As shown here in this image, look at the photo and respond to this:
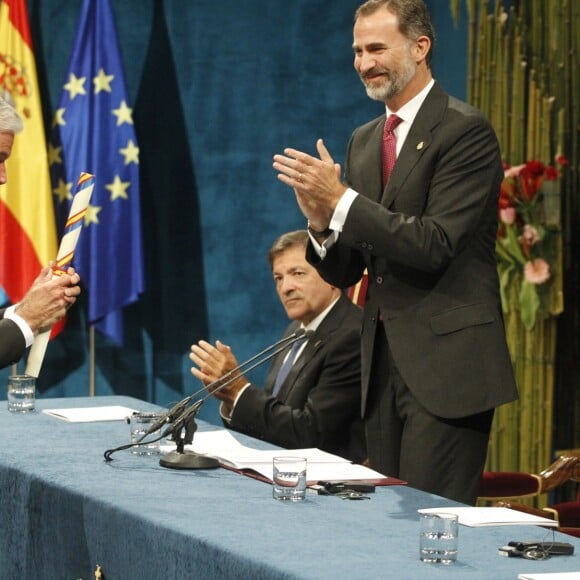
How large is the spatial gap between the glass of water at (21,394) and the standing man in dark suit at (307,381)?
525 millimetres

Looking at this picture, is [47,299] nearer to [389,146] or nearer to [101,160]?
[389,146]

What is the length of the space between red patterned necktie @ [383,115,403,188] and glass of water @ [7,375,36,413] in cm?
132

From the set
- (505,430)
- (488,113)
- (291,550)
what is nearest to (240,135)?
(488,113)

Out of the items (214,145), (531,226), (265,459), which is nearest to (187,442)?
(265,459)

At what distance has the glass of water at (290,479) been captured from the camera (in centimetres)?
276

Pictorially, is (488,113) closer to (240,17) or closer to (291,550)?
(240,17)

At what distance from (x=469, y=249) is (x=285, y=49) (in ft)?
14.2

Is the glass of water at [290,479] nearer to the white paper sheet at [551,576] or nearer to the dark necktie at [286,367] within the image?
the white paper sheet at [551,576]

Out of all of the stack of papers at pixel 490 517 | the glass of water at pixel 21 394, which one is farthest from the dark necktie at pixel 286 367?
the stack of papers at pixel 490 517

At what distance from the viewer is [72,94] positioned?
6785 mm

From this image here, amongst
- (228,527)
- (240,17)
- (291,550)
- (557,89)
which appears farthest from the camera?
(240,17)

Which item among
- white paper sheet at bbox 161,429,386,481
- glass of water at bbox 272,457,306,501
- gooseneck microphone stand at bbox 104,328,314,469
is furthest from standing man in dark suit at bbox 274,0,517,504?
glass of water at bbox 272,457,306,501

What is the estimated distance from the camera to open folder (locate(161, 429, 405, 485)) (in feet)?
9.96

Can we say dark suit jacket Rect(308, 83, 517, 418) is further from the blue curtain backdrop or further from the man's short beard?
the blue curtain backdrop
